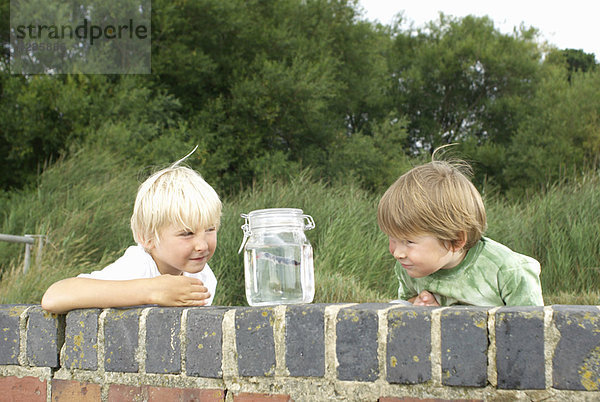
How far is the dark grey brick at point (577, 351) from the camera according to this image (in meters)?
1.52

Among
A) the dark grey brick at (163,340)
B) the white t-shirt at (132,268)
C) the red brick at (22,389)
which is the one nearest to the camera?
the dark grey brick at (163,340)

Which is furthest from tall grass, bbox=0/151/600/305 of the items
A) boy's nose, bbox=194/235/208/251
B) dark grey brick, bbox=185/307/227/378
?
dark grey brick, bbox=185/307/227/378

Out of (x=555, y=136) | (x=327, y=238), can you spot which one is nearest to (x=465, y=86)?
(x=555, y=136)

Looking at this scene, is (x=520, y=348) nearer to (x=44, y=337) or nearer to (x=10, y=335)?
(x=44, y=337)

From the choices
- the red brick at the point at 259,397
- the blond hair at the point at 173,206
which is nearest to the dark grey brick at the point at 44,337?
the blond hair at the point at 173,206

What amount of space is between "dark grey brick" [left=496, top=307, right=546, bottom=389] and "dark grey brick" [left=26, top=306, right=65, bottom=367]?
151 cm

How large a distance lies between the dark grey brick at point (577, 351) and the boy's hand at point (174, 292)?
3.94 feet

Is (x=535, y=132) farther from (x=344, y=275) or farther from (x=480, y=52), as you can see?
(x=344, y=275)

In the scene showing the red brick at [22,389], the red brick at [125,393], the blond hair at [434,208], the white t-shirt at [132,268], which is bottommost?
the red brick at [22,389]

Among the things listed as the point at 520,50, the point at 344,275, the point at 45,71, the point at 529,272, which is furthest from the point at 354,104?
the point at 529,272

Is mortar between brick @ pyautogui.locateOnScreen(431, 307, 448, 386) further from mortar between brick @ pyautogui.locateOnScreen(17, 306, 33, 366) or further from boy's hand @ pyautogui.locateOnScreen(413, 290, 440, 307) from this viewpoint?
mortar between brick @ pyautogui.locateOnScreen(17, 306, 33, 366)

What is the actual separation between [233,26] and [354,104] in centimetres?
528

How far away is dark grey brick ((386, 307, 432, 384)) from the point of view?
1684 millimetres

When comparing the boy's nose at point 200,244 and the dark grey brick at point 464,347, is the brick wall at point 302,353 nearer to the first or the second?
the dark grey brick at point 464,347
